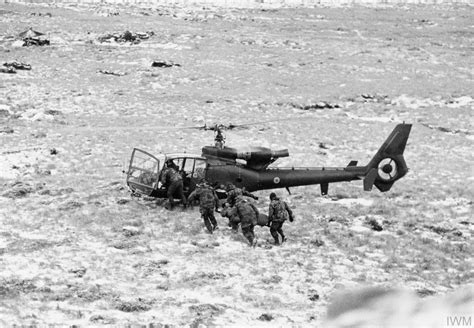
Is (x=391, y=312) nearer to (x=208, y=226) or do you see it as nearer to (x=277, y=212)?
(x=277, y=212)

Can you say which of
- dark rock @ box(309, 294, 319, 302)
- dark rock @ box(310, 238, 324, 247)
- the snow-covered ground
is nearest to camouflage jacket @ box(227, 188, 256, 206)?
the snow-covered ground

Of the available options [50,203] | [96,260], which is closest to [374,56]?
[50,203]

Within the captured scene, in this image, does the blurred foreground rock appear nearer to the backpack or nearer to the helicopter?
the backpack

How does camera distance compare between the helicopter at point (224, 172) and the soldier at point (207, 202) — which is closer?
the soldier at point (207, 202)

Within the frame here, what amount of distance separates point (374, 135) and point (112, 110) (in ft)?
50.0

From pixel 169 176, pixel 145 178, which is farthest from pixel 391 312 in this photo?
pixel 145 178

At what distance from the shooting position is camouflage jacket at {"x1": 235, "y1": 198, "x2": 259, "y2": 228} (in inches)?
637

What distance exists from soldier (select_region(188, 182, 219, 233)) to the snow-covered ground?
0.45 m

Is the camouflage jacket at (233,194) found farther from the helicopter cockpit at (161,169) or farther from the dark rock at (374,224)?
the dark rock at (374,224)

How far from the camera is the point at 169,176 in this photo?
1859cm

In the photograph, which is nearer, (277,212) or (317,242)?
(277,212)

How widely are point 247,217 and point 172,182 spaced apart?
343 cm

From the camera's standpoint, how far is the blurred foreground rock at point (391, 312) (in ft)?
30.5

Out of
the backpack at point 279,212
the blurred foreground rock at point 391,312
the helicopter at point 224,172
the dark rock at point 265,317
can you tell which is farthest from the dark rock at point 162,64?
the blurred foreground rock at point 391,312
